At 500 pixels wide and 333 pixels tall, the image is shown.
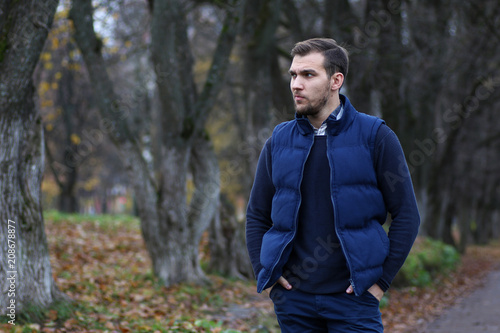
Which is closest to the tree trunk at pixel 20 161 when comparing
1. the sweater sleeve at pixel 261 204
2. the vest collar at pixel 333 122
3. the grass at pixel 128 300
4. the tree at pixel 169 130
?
the grass at pixel 128 300

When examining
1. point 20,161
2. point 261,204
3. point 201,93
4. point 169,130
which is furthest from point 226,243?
point 261,204

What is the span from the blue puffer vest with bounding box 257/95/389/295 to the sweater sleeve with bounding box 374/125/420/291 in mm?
41

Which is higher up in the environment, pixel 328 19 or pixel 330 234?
pixel 328 19

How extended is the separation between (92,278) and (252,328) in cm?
335

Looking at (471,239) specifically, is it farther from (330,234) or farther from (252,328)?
(330,234)

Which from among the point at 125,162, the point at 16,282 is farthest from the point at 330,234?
the point at 125,162

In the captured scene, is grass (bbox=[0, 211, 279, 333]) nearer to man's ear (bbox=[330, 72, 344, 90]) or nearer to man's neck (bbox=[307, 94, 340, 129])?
man's neck (bbox=[307, 94, 340, 129])

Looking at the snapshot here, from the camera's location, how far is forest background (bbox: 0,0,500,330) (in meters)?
5.59

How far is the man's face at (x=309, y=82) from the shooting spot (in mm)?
2916

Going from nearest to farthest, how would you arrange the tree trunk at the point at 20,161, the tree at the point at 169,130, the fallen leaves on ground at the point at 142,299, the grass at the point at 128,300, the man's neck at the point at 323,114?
the man's neck at the point at 323,114
the tree trunk at the point at 20,161
the grass at the point at 128,300
the fallen leaves on ground at the point at 142,299
the tree at the point at 169,130

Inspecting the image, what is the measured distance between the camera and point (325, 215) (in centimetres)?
289

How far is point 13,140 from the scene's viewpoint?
17.9 ft

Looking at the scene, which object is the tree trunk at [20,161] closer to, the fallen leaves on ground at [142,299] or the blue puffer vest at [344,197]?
the fallen leaves on ground at [142,299]

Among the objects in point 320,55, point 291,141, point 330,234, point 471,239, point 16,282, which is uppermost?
point 320,55
